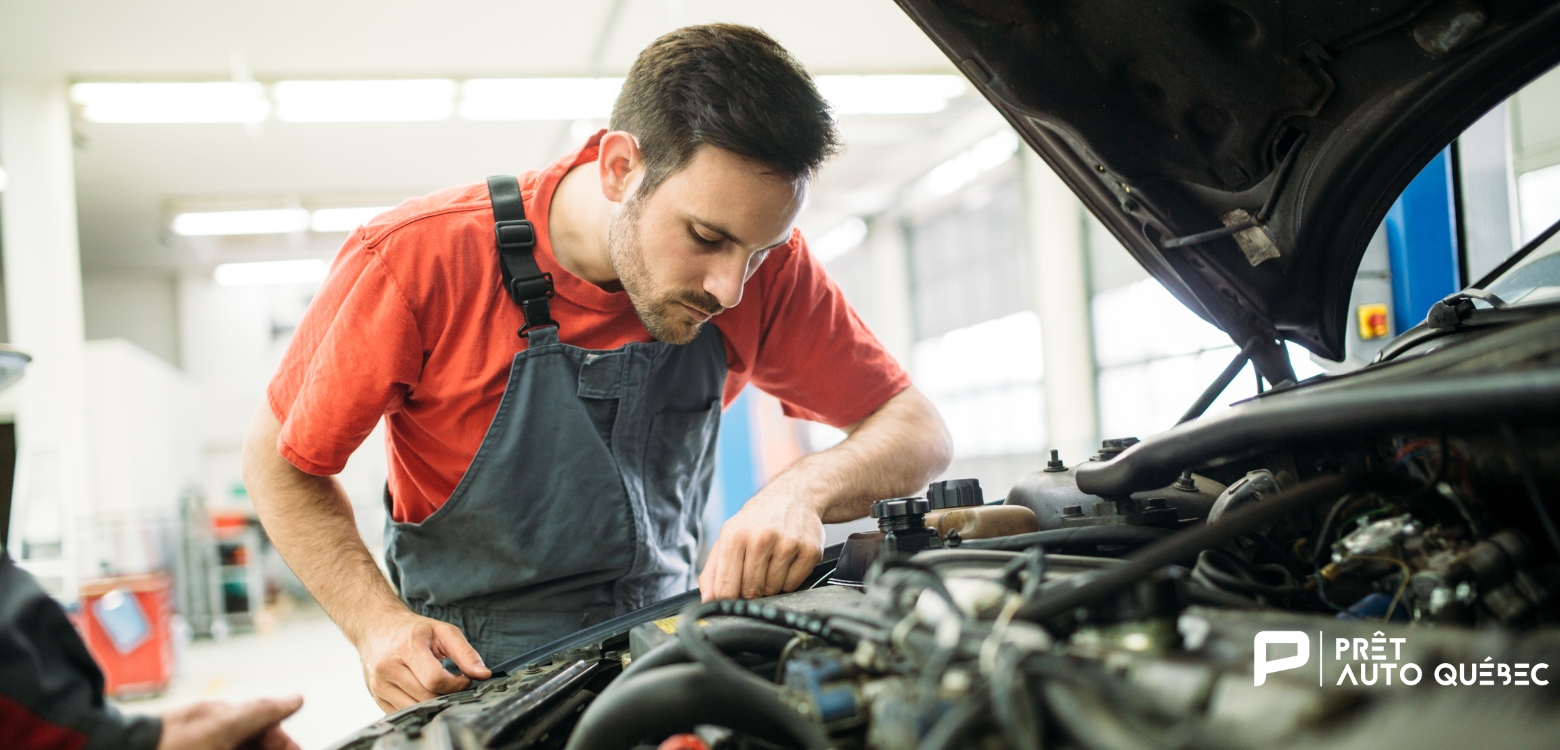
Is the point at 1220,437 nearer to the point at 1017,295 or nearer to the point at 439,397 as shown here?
the point at 439,397

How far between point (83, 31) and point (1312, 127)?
19.4ft

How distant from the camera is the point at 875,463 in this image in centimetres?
140

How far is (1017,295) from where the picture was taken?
23.1 feet

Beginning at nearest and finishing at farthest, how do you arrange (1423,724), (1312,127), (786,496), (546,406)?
(1423,724) → (1312,127) → (786,496) → (546,406)

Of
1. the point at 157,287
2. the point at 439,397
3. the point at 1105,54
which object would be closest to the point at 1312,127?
the point at 1105,54

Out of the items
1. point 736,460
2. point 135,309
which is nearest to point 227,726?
point 736,460

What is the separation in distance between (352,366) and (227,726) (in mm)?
657

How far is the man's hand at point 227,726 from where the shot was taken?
0.64 meters

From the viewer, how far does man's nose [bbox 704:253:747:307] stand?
1.28 m

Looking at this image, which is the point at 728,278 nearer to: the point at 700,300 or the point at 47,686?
the point at 700,300

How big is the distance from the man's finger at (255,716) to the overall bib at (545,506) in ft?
1.94

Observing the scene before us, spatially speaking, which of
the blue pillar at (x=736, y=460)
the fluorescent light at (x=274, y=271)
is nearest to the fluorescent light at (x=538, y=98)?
the blue pillar at (x=736, y=460)

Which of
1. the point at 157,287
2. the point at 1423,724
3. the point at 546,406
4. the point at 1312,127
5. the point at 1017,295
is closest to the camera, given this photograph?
the point at 1423,724

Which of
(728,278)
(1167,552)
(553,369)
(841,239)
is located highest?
(841,239)
